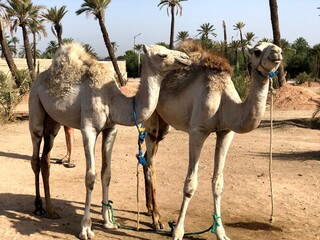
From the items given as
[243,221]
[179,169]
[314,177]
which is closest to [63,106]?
[243,221]

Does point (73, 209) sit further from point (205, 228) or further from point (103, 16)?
point (103, 16)

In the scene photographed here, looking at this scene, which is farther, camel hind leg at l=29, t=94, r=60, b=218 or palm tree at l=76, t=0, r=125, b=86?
palm tree at l=76, t=0, r=125, b=86

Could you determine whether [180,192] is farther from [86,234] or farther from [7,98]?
[7,98]

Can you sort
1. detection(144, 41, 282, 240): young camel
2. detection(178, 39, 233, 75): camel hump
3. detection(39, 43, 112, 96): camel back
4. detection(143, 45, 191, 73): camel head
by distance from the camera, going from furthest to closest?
detection(39, 43, 112, 96): camel back < detection(178, 39, 233, 75): camel hump < detection(143, 45, 191, 73): camel head < detection(144, 41, 282, 240): young camel

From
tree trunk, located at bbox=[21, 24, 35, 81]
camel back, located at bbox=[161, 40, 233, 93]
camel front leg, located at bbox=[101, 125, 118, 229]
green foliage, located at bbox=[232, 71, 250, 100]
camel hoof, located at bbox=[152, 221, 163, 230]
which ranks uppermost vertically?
tree trunk, located at bbox=[21, 24, 35, 81]

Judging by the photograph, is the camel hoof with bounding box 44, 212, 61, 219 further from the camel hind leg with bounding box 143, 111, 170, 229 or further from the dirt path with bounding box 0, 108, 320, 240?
the camel hind leg with bounding box 143, 111, 170, 229

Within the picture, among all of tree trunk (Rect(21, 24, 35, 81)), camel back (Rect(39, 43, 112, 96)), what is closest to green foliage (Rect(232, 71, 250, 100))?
tree trunk (Rect(21, 24, 35, 81))

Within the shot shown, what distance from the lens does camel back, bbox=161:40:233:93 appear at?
5.43m

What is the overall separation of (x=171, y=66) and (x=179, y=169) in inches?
190

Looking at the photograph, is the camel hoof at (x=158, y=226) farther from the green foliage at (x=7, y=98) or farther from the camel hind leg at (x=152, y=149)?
the green foliage at (x=7, y=98)

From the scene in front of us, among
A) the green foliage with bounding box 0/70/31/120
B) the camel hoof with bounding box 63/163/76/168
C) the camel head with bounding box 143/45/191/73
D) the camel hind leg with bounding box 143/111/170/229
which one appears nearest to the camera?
the camel head with bounding box 143/45/191/73

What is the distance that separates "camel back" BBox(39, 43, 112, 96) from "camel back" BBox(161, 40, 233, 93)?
0.87 metres

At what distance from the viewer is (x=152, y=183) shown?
20.5 feet

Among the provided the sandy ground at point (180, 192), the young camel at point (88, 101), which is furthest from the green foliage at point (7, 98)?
the young camel at point (88, 101)
